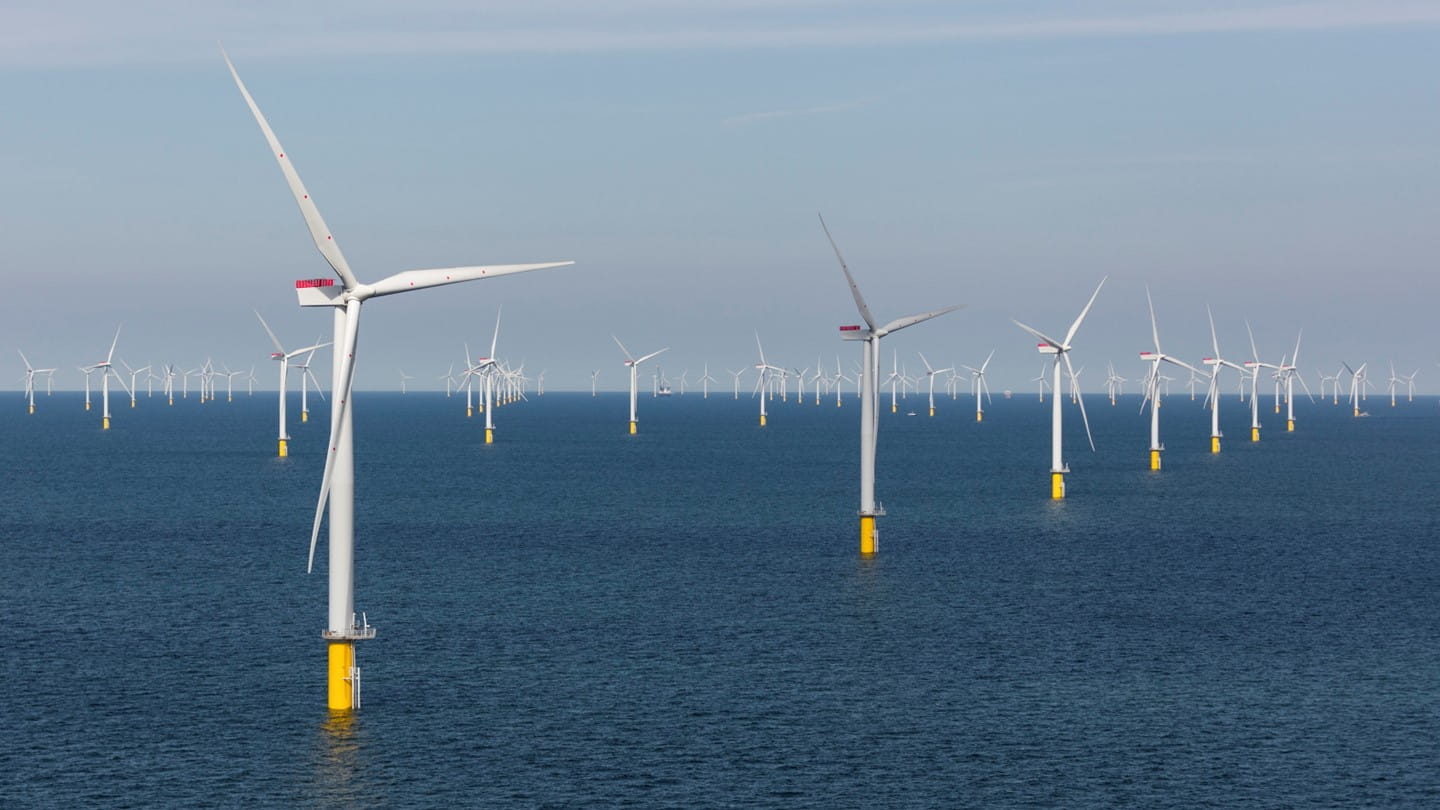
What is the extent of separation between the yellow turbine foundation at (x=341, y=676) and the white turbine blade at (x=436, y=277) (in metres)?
14.1

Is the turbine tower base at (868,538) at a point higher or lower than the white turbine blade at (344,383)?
lower

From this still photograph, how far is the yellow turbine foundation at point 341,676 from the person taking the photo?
66.3 metres

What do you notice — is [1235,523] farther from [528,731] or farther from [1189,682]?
[528,731]

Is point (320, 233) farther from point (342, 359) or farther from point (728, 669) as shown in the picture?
point (728, 669)

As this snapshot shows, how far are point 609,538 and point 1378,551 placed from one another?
209 feet

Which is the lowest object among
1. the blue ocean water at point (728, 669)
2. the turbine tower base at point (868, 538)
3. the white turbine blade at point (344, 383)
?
the blue ocean water at point (728, 669)

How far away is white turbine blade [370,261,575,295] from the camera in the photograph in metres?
64.0

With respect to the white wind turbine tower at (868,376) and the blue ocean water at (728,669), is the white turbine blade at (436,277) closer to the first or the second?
the blue ocean water at (728,669)

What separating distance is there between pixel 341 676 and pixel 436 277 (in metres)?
16.8

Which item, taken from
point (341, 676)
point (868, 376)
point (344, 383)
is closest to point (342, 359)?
point (344, 383)

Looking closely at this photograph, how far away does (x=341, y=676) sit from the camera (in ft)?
220

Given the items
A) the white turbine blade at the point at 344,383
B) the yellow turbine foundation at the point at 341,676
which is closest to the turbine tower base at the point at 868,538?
the yellow turbine foundation at the point at 341,676

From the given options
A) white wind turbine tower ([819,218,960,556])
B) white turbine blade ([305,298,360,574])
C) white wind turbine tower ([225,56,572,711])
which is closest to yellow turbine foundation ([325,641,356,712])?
white wind turbine tower ([225,56,572,711])

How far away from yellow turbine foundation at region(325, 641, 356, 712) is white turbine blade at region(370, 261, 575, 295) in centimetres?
1414
